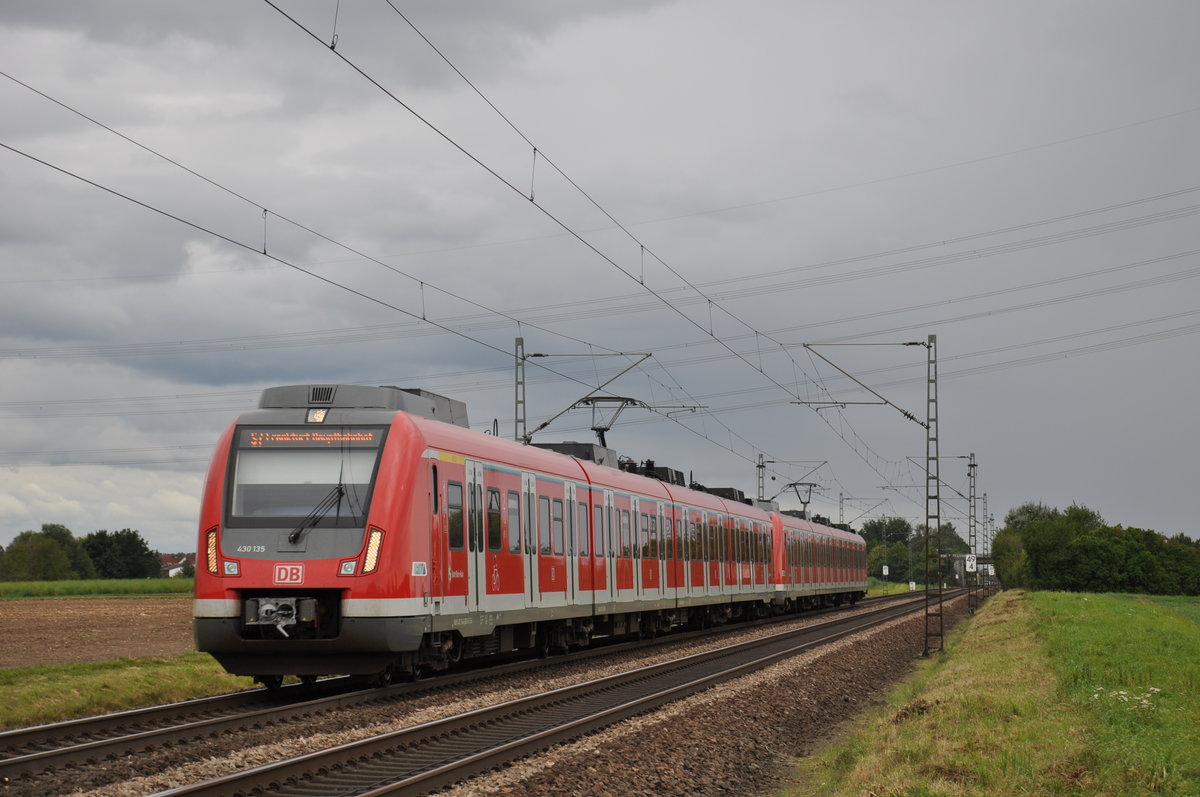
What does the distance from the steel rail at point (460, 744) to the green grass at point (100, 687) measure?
197 inches

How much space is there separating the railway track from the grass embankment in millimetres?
5593

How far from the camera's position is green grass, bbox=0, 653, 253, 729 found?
597 inches

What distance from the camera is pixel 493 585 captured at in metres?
19.3

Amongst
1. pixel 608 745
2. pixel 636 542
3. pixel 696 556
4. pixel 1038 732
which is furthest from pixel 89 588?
pixel 1038 732

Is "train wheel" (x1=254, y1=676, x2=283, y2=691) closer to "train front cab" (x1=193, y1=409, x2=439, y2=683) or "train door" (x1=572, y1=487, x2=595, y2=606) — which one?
"train front cab" (x1=193, y1=409, x2=439, y2=683)

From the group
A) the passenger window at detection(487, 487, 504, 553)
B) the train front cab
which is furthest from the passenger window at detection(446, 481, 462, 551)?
the passenger window at detection(487, 487, 504, 553)

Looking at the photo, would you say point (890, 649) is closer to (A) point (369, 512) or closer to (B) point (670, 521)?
(B) point (670, 521)

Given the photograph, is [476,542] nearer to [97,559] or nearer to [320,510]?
[320,510]

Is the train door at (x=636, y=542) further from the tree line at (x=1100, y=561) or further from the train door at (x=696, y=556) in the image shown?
the tree line at (x=1100, y=561)

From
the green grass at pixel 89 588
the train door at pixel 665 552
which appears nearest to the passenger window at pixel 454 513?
the train door at pixel 665 552

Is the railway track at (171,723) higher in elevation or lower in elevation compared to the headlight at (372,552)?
lower

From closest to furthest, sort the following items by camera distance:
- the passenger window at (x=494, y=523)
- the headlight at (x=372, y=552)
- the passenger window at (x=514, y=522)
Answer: the headlight at (x=372, y=552) → the passenger window at (x=494, y=523) → the passenger window at (x=514, y=522)

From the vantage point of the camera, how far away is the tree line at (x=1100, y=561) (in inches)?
3302

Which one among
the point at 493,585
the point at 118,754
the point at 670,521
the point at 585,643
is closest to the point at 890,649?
the point at 670,521
